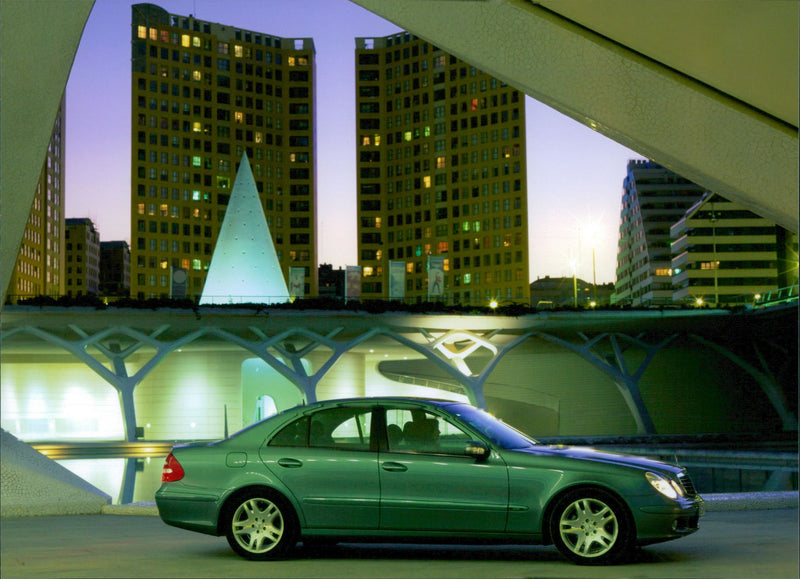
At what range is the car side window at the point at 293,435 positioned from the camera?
741 cm

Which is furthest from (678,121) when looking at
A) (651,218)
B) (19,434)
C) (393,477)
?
(651,218)

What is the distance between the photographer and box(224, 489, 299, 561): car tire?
23.3ft

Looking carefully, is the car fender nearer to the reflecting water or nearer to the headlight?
the headlight

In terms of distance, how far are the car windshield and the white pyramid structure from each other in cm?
4112

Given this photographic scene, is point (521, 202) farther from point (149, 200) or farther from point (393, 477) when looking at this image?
point (393, 477)

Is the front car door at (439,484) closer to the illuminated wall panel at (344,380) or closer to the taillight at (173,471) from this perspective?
the taillight at (173,471)

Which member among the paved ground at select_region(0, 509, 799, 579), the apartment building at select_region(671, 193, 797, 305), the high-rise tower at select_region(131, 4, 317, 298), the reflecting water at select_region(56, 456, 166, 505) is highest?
the high-rise tower at select_region(131, 4, 317, 298)

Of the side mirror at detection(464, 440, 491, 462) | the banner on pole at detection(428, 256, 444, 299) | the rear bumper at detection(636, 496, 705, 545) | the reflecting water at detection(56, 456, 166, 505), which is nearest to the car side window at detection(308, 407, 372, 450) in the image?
the side mirror at detection(464, 440, 491, 462)

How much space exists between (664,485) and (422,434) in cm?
184

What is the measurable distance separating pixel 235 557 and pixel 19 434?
146ft

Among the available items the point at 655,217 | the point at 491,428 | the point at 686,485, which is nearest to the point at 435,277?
the point at 491,428

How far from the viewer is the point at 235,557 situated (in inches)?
283

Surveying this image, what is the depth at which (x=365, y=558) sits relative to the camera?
708 centimetres

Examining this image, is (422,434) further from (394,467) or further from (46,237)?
(46,237)
